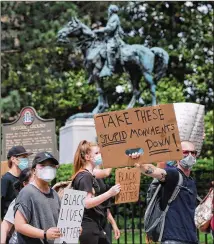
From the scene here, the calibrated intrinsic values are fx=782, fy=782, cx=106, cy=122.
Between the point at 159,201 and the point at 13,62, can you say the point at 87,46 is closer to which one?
the point at 13,62

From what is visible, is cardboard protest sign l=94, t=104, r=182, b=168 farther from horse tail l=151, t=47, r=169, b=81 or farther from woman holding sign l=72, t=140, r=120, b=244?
horse tail l=151, t=47, r=169, b=81

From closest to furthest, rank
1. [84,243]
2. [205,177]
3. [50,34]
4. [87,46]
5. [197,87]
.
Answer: [84,243], [205,177], [87,46], [50,34], [197,87]

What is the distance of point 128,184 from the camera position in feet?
24.9

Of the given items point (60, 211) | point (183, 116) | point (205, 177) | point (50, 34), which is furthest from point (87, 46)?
point (60, 211)

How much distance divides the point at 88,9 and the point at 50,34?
3.81 metres

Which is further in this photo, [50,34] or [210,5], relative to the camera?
[210,5]

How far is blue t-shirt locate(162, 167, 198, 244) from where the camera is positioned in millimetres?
6820

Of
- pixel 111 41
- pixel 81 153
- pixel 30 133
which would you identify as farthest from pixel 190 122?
pixel 111 41

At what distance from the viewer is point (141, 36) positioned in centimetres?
3222

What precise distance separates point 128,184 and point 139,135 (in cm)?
90

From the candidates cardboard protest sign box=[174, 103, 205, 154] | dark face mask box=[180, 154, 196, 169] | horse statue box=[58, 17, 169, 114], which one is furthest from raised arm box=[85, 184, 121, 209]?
horse statue box=[58, 17, 169, 114]

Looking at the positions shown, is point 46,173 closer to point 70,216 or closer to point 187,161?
point 70,216

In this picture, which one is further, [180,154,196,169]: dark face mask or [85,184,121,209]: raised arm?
[85,184,121,209]: raised arm

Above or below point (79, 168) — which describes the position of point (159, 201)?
below
